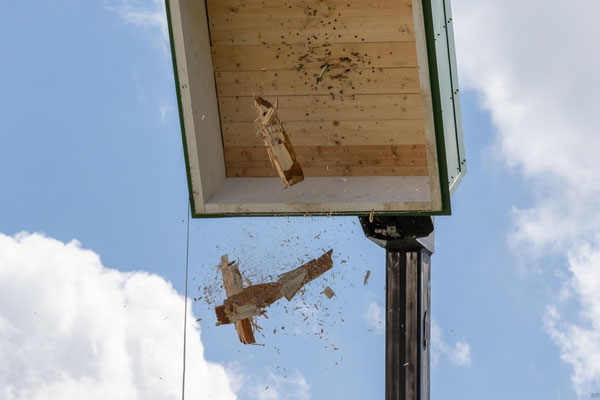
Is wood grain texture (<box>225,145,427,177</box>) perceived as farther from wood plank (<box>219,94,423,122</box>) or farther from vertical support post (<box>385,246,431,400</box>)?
vertical support post (<box>385,246,431,400</box>)

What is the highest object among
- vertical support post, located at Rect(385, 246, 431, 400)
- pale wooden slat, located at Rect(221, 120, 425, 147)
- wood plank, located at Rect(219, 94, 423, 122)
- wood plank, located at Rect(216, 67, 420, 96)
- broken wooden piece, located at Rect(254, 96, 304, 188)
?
wood plank, located at Rect(216, 67, 420, 96)

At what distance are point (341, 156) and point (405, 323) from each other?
710mm

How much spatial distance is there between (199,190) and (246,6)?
0.76 metres

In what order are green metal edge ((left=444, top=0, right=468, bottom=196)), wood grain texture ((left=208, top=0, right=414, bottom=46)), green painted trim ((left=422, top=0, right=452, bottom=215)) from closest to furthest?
1. green painted trim ((left=422, top=0, right=452, bottom=215))
2. wood grain texture ((left=208, top=0, right=414, bottom=46))
3. green metal edge ((left=444, top=0, right=468, bottom=196))

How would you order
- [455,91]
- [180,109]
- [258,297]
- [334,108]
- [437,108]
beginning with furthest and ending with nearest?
[455,91] → [334,108] → [258,297] → [180,109] → [437,108]

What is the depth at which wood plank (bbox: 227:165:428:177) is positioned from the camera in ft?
12.0

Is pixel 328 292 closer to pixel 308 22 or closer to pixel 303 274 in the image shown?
pixel 303 274

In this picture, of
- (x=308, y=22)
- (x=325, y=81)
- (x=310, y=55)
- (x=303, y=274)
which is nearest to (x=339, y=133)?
(x=325, y=81)

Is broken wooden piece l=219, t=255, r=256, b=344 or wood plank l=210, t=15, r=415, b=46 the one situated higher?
wood plank l=210, t=15, r=415, b=46

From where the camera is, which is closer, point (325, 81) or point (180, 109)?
point (180, 109)

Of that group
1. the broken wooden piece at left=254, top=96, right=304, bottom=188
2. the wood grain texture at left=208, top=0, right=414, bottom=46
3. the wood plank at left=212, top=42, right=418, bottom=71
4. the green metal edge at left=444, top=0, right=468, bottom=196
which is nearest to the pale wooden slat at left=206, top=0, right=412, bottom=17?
the wood grain texture at left=208, top=0, right=414, bottom=46

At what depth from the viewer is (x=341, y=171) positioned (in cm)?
371

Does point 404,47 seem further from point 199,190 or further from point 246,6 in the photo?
point 199,190

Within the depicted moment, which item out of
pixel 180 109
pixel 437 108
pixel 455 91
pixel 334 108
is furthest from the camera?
pixel 455 91
